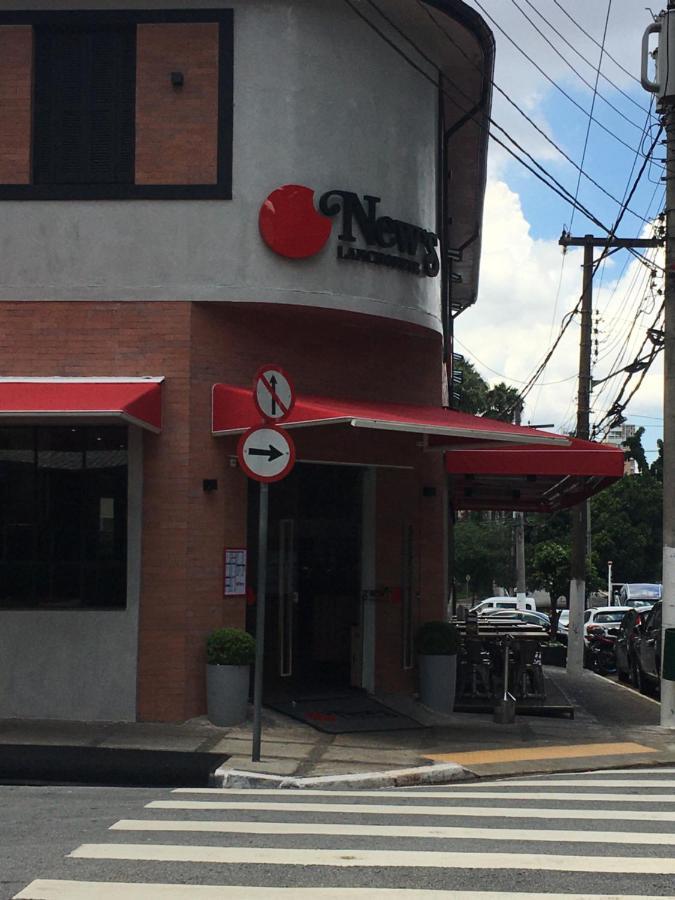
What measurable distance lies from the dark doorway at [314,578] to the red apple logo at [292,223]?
2964 millimetres

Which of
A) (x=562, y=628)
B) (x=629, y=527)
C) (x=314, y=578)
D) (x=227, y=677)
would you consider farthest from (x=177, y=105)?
(x=629, y=527)

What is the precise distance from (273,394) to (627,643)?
16.0m

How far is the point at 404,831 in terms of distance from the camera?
27.4 ft

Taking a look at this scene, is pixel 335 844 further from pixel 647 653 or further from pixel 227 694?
pixel 647 653

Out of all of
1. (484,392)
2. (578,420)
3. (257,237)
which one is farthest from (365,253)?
(484,392)

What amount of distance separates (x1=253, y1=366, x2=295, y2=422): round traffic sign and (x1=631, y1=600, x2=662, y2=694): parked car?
11213mm

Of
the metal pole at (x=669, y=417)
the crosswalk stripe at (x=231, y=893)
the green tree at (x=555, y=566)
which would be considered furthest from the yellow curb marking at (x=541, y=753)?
the green tree at (x=555, y=566)

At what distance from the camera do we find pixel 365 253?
15.3 m

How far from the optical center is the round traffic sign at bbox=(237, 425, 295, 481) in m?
11.7

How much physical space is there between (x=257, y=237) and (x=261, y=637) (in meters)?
5.22

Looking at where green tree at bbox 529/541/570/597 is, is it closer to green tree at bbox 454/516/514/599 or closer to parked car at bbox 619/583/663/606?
parked car at bbox 619/583/663/606

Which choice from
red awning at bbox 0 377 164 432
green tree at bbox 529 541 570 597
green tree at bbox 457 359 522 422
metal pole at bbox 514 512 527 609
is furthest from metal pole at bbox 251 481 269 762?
green tree at bbox 457 359 522 422

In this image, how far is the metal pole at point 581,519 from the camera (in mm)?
26734

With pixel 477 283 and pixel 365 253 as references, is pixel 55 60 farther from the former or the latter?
pixel 477 283
